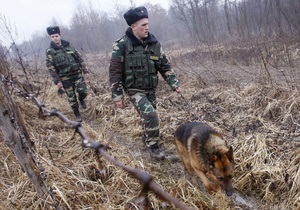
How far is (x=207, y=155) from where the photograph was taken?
293cm

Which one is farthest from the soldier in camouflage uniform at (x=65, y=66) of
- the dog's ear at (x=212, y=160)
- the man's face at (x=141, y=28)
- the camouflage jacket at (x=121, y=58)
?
the dog's ear at (x=212, y=160)

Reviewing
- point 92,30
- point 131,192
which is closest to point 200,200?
point 131,192

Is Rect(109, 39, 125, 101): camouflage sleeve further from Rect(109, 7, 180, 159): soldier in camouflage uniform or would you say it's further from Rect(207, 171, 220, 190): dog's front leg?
Rect(207, 171, 220, 190): dog's front leg

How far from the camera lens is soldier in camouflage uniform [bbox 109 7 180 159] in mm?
3838

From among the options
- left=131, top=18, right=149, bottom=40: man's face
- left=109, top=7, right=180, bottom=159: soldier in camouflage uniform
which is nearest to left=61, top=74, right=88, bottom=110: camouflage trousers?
left=109, top=7, right=180, bottom=159: soldier in camouflage uniform

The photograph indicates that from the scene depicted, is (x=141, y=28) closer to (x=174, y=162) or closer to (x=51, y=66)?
(x=174, y=162)

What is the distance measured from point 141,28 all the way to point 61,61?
320cm

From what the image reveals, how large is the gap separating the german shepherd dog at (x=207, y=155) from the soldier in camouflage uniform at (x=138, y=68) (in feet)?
1.79

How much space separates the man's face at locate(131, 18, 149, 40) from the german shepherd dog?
147 centimetres

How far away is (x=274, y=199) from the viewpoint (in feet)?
10.1

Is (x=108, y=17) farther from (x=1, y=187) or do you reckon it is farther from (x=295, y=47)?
(x=1, y=187)

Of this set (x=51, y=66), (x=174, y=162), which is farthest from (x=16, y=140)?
(x=51, y=66)

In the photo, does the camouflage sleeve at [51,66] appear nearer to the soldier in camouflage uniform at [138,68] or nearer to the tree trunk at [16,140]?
the soldier in camouflage uniform at [138,68]

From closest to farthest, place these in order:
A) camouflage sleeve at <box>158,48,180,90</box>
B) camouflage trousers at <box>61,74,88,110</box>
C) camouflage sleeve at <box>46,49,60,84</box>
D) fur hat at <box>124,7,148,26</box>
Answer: fur hat at <box>124,7,148,26</box> < camouflage sleeve at <box>158,48,180,90</box> < camouflage sleeve at <box>46,49,60,84</box> < camouflage trousers at <box>61,74,88,110</box>
